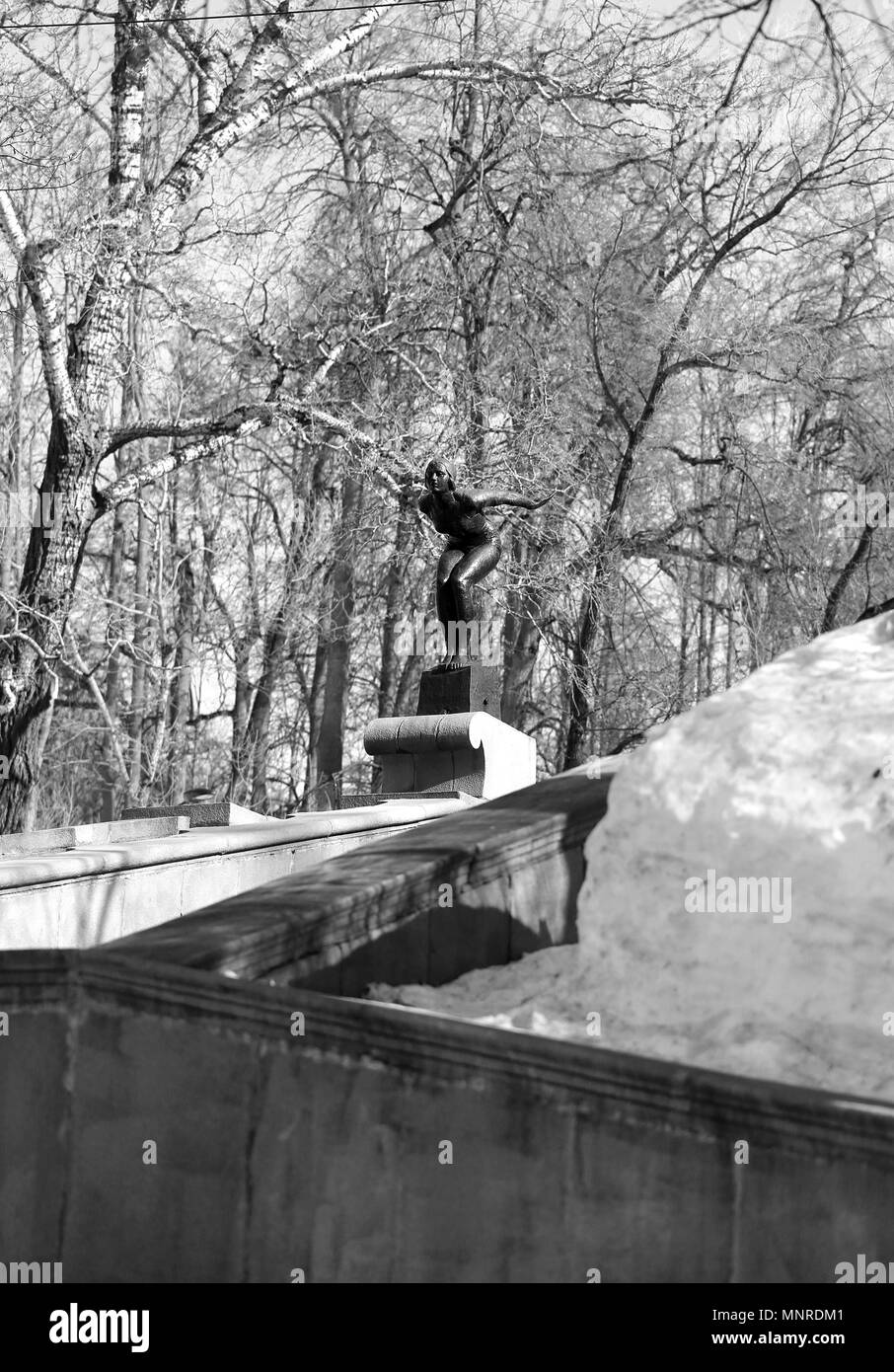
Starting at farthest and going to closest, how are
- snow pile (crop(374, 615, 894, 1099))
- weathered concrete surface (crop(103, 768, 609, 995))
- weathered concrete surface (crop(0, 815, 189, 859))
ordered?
weathered concrete surface (crop(0, 815, 189, 859))
weathered concrete surface (crop(103, 768, 609, 995))
snow pile (crop(374, 615, 894, 1099))

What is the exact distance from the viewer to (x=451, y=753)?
43.9ft

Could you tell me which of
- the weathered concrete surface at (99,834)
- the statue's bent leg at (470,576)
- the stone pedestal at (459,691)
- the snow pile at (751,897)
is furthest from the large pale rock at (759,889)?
the statue's bent leg at (470,576)

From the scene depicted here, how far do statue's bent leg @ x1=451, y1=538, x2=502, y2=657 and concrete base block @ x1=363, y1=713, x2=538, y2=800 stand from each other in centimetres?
100

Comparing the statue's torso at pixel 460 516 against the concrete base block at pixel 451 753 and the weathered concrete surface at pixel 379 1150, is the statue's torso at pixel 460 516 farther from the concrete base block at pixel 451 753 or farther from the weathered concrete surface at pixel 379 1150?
the weathered concrete surface at pixel 379 1150

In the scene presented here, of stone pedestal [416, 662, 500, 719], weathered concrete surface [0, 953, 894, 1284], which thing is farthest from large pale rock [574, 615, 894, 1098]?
stone pedestal [416, 662, 500, 719]

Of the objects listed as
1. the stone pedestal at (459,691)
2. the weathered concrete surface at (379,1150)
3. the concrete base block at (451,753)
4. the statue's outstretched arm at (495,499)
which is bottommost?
the weathered concrete surface at (379,1150)

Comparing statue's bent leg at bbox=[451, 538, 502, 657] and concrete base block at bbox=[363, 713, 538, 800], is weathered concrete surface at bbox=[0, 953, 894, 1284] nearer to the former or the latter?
concrete base block at bbox=[363, 713, 538, 800]

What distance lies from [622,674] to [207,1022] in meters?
19.2

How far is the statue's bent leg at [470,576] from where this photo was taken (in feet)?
46.2

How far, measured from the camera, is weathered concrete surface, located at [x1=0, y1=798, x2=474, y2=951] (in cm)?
839

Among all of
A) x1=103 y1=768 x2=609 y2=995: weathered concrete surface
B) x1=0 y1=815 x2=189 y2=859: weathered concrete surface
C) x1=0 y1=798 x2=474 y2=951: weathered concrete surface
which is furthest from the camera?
x1=0 y1=815 x2=189 y2=859: weathered concrete surface

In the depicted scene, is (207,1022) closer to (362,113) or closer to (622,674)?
(622,674)

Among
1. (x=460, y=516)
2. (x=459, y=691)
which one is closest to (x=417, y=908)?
(x=459, y=691)

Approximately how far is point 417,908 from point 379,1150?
4.47ft
